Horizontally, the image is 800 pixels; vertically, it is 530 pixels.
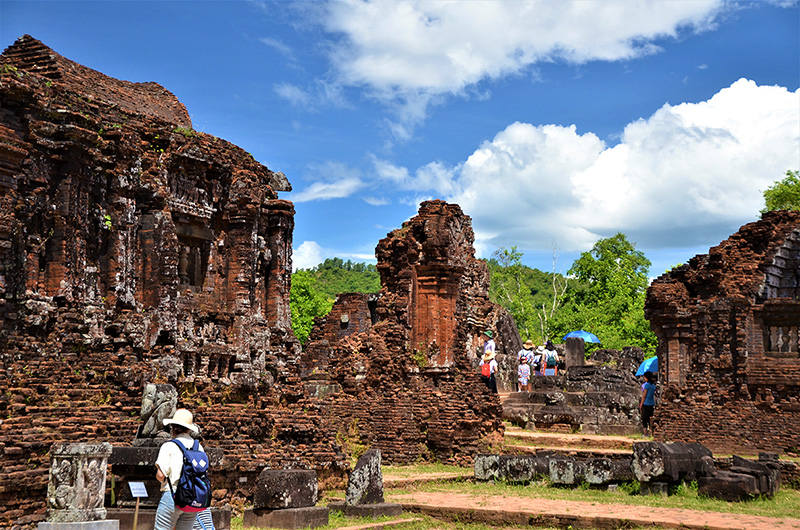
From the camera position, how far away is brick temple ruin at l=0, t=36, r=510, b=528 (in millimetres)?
12078

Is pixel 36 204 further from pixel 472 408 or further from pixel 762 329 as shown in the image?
pixel 762 329

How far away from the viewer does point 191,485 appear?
7.72 metres

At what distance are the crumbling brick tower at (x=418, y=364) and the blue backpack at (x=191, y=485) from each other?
10.8 m

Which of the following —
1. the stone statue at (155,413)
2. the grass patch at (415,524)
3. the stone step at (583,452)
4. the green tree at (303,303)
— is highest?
the green tree at (303,303)

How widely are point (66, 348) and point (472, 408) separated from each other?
9437 mm

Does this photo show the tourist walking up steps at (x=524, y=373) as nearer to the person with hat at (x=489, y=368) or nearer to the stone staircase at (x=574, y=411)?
the stone staircase at (x=574, y=411)

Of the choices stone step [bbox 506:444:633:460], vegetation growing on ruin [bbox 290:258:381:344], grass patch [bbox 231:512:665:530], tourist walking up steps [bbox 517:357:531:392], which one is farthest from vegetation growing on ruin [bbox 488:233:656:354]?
grass patch [bbox 231:512:665:530]

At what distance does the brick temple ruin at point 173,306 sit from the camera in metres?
12.1

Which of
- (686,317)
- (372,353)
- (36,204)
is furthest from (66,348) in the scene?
(686,317)

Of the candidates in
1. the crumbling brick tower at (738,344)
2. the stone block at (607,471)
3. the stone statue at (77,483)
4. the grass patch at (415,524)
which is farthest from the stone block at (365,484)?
the crumbling brick tower at (738,344)

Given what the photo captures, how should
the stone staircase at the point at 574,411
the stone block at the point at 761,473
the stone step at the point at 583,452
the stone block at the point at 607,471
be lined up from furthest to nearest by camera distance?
the stone staircase at the point at 574,411, the stone step at the point at 583,452, the stone block at the point at 607,471, the stone block at the point at 761,473

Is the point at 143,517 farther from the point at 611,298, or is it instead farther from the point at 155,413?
the point at 611,298

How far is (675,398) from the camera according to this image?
71.2ft

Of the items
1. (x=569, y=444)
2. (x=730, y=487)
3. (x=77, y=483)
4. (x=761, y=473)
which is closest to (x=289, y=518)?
(x=77, y=483)
